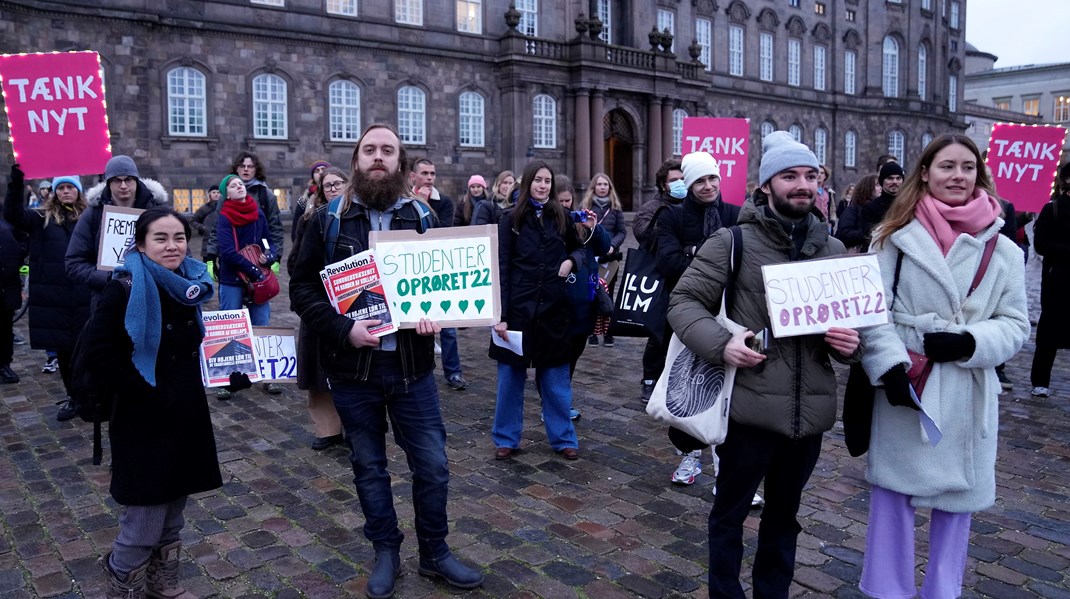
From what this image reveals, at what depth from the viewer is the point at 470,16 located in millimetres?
31922

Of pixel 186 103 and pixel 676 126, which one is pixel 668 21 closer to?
pixel 676 126

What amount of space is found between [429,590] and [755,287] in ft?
7.08

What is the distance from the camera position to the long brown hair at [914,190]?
142 inches

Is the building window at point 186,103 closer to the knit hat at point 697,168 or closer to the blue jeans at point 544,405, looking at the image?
the blue jeans at point 544,405

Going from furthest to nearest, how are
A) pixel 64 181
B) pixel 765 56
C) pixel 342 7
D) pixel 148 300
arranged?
pixel 765 56
pixel 342 7
pixel 64 181
pixel 148 300

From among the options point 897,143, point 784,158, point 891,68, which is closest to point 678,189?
point 784,158

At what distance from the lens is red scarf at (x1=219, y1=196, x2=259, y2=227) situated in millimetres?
7910

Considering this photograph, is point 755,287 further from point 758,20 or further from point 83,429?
point 758,20

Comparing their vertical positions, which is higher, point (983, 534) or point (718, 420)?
point (718, 420)

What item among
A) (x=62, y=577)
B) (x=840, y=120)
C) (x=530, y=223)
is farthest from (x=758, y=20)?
(x=62, y=577)

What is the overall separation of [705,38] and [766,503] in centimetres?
4136

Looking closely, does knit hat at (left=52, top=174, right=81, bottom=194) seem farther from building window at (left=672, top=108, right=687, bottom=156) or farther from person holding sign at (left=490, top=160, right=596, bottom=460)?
building window at (left=672, top=108, right=687, bottom=156)

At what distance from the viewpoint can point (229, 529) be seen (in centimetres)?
493

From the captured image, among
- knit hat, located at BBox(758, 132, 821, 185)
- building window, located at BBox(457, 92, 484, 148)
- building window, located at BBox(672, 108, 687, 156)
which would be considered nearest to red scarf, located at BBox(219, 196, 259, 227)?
knit hat, located at BBox(758, 132, 821, 185)
